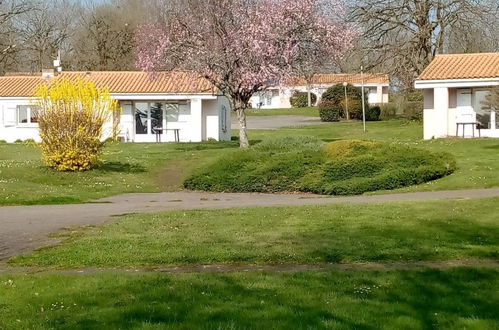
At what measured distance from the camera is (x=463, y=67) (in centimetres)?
3662

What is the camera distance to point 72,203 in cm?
2041

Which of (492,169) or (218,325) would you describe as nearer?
→ (218,325)

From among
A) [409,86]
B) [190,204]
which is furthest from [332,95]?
[190,204]

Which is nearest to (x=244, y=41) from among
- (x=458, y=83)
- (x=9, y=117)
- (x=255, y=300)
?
(x=458, y=83)

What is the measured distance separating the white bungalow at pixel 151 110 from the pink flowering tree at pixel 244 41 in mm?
8329

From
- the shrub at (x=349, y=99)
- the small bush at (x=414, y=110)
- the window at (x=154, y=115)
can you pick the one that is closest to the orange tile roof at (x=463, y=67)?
the small bush at (x=414, y=110)

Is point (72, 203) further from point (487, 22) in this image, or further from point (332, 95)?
point (332, 95)

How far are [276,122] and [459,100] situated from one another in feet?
89.9

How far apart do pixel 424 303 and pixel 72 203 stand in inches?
581

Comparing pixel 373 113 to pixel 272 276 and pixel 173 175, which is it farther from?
pixel 272 276

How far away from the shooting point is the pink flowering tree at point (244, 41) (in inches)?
1193

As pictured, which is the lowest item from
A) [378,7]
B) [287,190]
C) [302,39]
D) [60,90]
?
[287,190]

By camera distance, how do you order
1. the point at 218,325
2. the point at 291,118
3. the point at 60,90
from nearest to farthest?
the point at 218,325 < the point at 60,90 < the point at 291,118

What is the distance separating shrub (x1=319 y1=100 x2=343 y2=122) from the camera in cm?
5941
